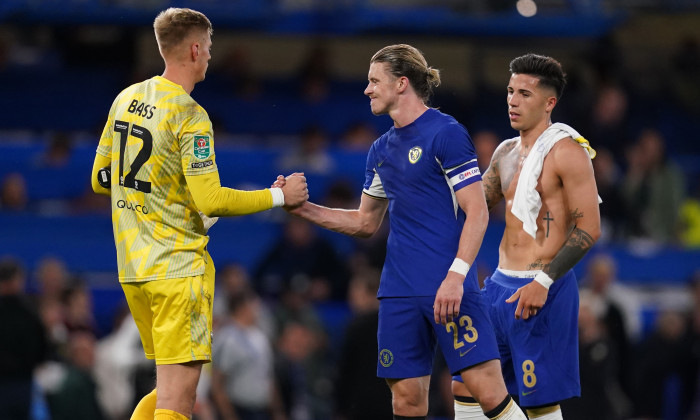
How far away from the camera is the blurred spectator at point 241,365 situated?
1098 cm

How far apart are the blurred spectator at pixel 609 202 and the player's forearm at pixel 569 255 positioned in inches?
→ 320

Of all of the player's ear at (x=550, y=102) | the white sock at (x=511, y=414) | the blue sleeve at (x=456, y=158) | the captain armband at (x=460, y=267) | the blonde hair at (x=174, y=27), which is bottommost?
the white sock at (x=511, y=414)

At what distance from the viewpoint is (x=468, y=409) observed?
6418 millimetres

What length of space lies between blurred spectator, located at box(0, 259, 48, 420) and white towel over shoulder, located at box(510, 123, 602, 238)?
18.1 ft

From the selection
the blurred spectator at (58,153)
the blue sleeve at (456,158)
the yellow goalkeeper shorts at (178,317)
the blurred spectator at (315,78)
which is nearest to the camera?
the yellow goalkeeper shorts at (178,317)

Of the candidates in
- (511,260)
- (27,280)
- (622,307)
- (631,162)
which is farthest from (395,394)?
(631,162)

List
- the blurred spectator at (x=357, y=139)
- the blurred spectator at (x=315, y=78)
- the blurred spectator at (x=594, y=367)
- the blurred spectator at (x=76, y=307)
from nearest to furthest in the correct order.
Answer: the blurred spectator at (x=594, y=367), the blurred spectator at (x=76, y=307), the blurred spectator at (x=357, y=139), the blurred spectator at (x=315, y=78)

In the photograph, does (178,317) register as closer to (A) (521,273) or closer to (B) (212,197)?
(B) (212,197)

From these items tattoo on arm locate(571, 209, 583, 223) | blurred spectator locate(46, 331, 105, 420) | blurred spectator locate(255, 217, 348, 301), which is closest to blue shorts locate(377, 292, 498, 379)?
tattoo on arm locate(571, 209, 583, 223)

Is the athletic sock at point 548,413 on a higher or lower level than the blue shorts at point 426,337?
lower

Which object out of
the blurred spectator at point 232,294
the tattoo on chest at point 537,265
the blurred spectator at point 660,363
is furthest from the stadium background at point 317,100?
the tattoo on chest at point 537,265

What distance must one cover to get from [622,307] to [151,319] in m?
7.27

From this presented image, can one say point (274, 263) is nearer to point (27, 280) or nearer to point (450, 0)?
point (27, 280)

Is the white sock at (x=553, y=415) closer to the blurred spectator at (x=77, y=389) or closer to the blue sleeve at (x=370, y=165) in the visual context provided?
the blue sleeve at (x=370, y=165)
